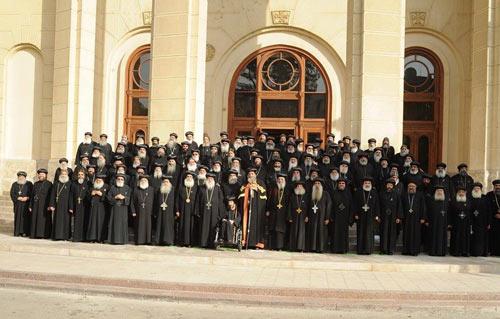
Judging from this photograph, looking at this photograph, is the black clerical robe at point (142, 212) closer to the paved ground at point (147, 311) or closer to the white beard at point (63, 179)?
the white beard at point (63, 179)

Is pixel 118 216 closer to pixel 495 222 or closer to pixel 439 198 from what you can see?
pixel 439 198

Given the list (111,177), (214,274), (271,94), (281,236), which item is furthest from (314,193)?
(271,94)

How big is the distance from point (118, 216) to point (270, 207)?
315 cm

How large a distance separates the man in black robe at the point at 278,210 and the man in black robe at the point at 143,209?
246 cm

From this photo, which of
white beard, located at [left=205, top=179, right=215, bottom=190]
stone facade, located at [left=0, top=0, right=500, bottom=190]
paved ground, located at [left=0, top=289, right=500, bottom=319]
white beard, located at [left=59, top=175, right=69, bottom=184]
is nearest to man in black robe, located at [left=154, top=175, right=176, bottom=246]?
white beard, located at [left=205, top=179, right=215, bottom=190]

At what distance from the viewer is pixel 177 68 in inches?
572

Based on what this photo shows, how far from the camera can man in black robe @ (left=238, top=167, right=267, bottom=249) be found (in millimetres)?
11547

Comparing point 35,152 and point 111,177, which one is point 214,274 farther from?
point 35,152

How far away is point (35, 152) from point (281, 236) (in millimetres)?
10451

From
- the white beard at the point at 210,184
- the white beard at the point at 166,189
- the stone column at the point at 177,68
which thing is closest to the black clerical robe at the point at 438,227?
the white beard at the point at 210,184

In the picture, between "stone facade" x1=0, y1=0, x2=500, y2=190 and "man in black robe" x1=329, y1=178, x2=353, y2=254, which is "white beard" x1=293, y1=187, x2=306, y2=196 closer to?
"man in black robe" x1=329, y1=178, x2=353, y2=254

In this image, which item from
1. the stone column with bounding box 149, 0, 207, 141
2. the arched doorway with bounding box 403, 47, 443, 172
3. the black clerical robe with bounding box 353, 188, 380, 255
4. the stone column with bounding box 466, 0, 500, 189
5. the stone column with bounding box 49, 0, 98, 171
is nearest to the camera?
the black clerical robe with bounding box 353, 188, 380, 255

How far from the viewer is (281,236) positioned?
1174 centimetres

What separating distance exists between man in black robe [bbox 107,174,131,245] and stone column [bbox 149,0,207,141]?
2.73 metres
